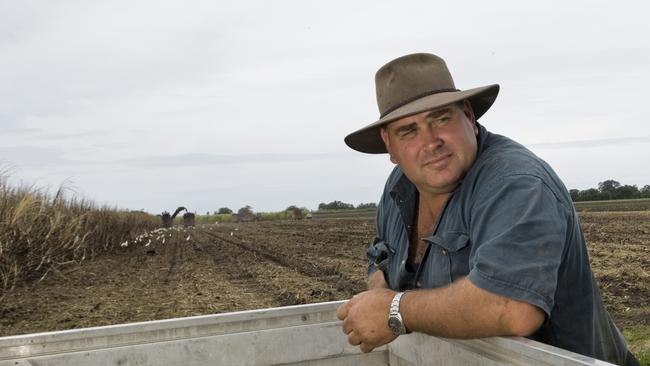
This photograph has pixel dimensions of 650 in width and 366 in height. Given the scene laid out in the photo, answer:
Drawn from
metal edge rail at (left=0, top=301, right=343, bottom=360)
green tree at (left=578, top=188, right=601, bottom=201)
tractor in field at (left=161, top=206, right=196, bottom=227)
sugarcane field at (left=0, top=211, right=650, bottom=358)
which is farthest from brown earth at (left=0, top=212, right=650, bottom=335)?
green tree at (left=578, top=188, right=601, bottom=201)

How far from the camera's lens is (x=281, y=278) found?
1005 cm

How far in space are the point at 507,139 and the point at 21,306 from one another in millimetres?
7499

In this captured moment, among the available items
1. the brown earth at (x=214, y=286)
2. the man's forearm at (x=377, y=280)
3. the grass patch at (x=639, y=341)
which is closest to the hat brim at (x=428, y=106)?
the man's forearm at (x=377, y=280)

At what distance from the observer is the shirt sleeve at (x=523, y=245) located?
1.69 meters

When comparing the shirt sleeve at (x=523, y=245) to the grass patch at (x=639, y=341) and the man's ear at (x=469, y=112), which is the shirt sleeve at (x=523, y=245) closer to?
the man's ear at (x=469, y=112)

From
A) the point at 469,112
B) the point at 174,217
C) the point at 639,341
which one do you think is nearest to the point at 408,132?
the point at 469,112

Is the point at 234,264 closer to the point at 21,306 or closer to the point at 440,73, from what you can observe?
the point at 21,306

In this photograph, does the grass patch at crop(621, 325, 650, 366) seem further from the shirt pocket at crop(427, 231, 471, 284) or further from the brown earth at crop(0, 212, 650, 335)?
the shirt pocket at crop(427, 231, 471, 284)

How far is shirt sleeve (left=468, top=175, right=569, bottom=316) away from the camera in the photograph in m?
1.69

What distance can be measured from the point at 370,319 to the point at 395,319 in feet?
0.32

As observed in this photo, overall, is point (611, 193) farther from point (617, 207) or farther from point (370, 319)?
point (370, 319)

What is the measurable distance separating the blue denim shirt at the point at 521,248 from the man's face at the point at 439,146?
0.05 metres

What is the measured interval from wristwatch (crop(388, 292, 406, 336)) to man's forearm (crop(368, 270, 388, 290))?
24.6 inches

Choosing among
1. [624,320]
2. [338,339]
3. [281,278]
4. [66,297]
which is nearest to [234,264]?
[281,278]
